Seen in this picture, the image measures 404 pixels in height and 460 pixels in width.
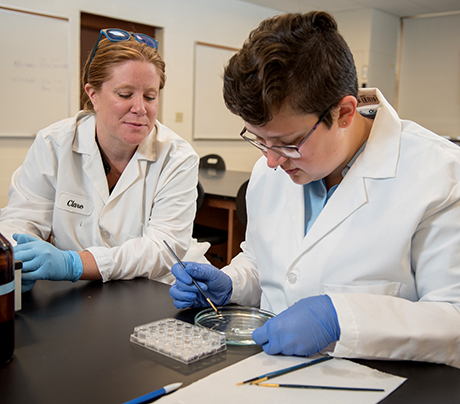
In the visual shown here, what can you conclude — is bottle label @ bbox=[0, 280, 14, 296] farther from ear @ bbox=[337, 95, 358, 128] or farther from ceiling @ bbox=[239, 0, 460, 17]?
ceiling @ bbox=[239, 0, 460, 17]

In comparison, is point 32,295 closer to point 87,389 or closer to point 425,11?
point 87,389

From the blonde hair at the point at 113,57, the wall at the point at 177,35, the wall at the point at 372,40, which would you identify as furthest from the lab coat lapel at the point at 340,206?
the wall at the point at 372,40

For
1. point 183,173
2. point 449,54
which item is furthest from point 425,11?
point 183,173

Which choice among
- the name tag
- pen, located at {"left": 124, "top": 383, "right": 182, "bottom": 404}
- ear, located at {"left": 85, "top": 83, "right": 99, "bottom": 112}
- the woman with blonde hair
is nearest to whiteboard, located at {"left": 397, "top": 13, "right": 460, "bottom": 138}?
the woman with blonde hair

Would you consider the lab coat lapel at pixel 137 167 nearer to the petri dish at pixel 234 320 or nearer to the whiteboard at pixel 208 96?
the petri dish at pixel 234 320

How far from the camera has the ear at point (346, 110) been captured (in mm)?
914

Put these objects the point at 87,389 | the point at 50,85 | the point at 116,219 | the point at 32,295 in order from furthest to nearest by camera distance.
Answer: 1. the point at 50,85
2. the point at 116,219
3. the point at 32,295
4. the point at 87,389

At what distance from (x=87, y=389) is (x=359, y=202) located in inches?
25.4

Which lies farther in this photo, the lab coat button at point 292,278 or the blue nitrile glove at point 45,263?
the blue nitrile glove at point 45,263

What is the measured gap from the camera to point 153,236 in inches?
61.9

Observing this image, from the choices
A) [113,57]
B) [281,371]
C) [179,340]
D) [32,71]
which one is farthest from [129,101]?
[32,71]

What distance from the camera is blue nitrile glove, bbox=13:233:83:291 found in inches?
46.4

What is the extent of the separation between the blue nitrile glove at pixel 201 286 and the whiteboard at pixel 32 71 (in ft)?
11.0

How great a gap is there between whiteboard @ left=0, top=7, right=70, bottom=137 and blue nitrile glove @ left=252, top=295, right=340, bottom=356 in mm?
3677
